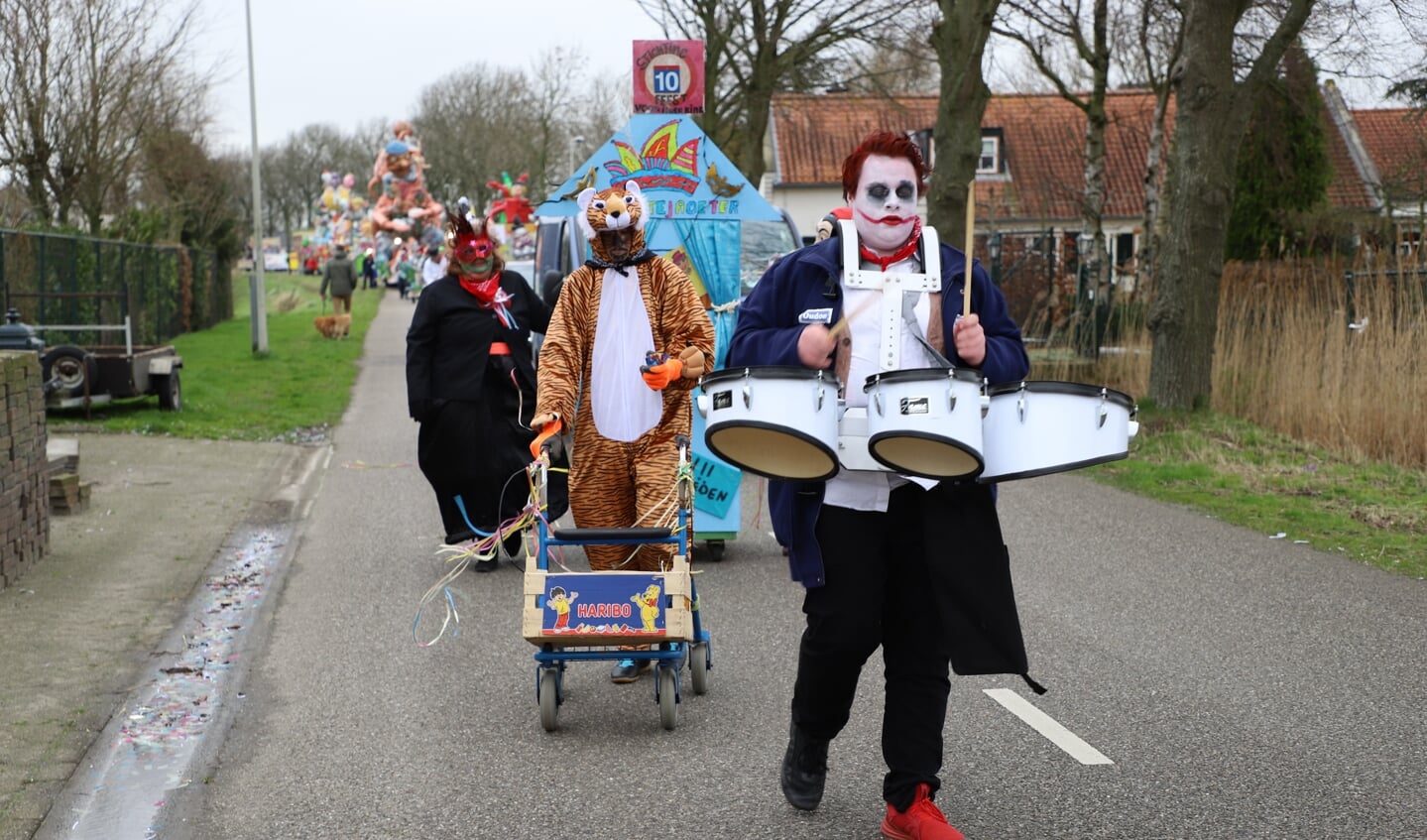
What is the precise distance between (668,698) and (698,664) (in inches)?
17.6

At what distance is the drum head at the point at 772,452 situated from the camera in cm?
388

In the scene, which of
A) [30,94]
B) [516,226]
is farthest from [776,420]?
[516,226]

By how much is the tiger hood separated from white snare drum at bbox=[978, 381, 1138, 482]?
268 centimetres

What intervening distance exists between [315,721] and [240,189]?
59.3m

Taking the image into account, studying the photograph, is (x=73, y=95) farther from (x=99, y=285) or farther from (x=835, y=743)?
(x=835, y=743)

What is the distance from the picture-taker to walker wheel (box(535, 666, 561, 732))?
18.1 ft

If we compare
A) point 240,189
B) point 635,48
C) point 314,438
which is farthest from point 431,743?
point 240,189

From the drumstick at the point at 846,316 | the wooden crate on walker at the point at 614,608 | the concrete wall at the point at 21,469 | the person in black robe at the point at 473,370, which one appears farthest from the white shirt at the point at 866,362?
the concrete wall at the point at 21,469

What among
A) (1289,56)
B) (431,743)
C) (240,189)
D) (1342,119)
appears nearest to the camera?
(431,743)

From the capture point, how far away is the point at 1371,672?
6.22 metres

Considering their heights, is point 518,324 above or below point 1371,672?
above

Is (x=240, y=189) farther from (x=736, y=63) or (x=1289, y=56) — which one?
(x=1289, y=56)

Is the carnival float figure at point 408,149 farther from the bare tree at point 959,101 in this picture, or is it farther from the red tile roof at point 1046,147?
the bare tree at point 959,101

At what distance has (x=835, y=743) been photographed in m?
5.35
